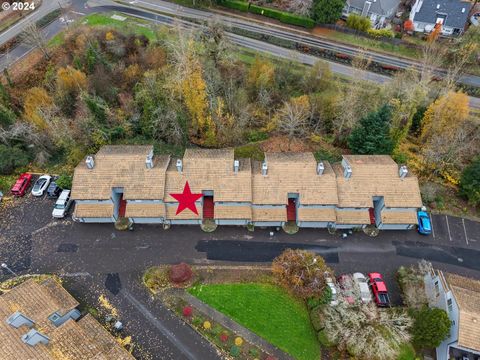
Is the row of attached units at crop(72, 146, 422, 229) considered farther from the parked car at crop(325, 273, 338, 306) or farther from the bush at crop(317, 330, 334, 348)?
the bush at crop(317, 330, 334, 348)

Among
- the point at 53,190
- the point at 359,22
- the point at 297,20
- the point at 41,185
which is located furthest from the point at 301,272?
the point at 297,20

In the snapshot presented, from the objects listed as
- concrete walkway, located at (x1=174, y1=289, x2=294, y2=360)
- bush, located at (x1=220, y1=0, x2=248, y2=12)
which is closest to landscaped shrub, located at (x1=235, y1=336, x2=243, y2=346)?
concrete walkway, located at (x1=174, y1=289, x2=294, y2=360)

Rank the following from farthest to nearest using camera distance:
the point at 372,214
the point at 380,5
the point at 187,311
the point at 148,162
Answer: the point at 380,5
the point at 372,214
the point at 148,162
the point at 187,311

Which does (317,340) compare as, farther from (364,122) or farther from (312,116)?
(312,116)

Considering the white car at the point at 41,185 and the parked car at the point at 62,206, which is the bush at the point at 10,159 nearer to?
the white car at the point at 41,185

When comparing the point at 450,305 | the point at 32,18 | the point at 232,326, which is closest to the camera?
the point at 450,305

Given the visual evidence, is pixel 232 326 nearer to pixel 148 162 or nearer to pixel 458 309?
pixel 148 162

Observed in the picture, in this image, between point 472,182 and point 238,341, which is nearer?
point 238,341

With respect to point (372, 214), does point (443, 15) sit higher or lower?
higher

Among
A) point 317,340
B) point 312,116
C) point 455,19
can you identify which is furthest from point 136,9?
point 317,340
